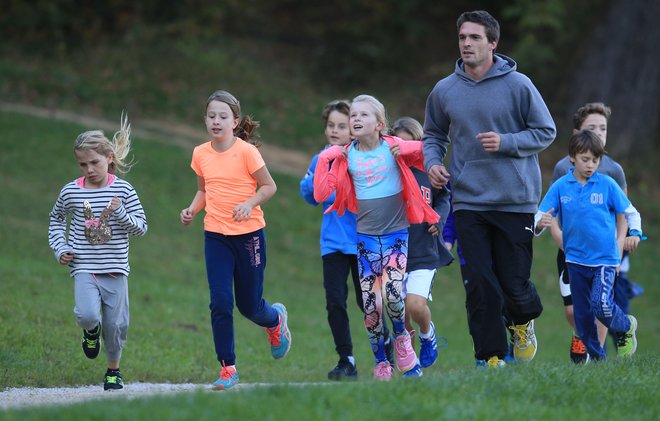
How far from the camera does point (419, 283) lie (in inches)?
331

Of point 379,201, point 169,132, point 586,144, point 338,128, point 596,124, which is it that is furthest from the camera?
point 169,132

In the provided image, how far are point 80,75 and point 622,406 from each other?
2358 centimetres

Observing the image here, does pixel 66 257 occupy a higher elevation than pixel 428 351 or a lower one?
higher

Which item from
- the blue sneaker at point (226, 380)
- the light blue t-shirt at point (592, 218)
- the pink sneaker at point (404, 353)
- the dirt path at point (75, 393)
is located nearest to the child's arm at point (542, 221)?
the light blue t-shirt at point (592, 218)

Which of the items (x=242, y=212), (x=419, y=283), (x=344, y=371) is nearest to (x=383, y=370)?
(x=344, y=371)

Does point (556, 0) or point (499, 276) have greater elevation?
point (556, 0)

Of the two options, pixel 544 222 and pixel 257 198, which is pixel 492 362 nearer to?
pixel 544 222

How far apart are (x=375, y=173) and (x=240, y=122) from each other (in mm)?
1256

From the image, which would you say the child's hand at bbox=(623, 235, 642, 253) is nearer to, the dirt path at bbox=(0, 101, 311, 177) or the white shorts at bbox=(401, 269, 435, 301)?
the white shorts at bbox=(401, 269, 435, 301)

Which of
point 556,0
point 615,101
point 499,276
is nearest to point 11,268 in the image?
point 499,276

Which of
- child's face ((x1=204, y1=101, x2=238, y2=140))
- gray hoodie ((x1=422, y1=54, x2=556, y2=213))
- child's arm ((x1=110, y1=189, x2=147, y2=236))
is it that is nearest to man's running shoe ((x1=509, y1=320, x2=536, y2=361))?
gray hoodie ((x1=422, y1=54, x2=556, y2=213))

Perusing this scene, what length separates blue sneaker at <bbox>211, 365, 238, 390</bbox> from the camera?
25.1ft

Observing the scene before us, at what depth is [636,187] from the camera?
24.6 metres

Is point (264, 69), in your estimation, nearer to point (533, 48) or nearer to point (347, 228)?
point (533, 48)
